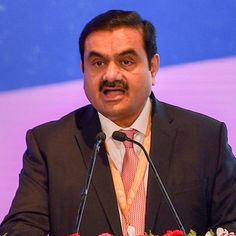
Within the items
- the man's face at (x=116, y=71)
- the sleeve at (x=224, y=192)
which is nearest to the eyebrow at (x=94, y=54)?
the man's face at (x=116, y=71)

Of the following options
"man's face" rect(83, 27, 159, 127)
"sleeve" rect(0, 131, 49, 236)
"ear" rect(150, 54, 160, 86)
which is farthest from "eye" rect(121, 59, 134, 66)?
"sleeve" rect(0, 131, 49, 236)

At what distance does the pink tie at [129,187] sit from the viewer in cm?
198

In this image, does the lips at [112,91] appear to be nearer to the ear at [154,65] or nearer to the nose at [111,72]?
the nose at [111,72]

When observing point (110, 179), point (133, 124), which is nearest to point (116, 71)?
point (133, 124)

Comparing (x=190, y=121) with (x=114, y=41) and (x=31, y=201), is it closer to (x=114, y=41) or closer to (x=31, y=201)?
(x=114, y=41)

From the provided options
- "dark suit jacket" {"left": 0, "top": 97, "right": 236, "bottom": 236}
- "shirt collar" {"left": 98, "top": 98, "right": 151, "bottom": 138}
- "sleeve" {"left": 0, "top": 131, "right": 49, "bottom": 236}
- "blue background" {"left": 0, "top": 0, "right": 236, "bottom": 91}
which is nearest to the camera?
"sleeve" {"left": 0, "top": 131, "right": 49, "bottom": 236}

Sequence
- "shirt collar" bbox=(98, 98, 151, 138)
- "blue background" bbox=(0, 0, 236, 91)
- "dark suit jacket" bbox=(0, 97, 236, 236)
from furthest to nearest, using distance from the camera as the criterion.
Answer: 1. "blue background" bbox=(0, 0, 236, 91)
2. "shirt collar" bbox=(98, 98, 151, 138)
3. "dark suit jacket" bbox=(0, 97, 236, 236)

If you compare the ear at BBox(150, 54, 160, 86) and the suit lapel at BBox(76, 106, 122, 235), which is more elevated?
the ear at BBox(150, 54, 160, 86)

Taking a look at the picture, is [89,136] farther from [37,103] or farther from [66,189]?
[37,103]

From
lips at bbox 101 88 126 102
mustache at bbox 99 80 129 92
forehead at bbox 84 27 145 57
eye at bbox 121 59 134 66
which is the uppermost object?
forehead at bbox 84 27 145 57

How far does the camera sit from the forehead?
6.59 feet

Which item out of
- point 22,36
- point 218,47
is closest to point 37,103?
point 22,36

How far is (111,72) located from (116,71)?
2 centimetres

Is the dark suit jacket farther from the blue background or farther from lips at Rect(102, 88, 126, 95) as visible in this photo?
the blue background
